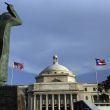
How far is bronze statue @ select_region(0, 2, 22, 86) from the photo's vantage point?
8739 millimetres

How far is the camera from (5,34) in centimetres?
934

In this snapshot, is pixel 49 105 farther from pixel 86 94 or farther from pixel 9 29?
pixel 9 29

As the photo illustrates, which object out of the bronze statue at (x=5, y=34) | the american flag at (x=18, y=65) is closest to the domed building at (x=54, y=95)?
the american flag at (x=18, y=65)

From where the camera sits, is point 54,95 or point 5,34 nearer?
point 5,34

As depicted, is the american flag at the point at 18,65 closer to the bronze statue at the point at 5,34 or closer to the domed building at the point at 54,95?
the domed building at the point at 54,95

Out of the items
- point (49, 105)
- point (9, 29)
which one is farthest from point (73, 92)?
point (9, 29)

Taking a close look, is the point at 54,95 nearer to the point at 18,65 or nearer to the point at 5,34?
the point at 18,65

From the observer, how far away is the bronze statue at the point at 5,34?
874 centimetres

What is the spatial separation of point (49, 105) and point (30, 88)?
382 inches

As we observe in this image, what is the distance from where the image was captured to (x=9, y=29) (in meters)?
9.76

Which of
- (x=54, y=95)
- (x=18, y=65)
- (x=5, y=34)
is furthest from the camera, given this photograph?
(x=54, y=95)

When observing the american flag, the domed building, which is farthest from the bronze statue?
the domed building

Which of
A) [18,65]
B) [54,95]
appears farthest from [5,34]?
[54,95]

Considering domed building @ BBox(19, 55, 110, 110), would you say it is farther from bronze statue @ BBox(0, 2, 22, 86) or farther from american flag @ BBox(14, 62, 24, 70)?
bronze statue @ BBox(0, 2, 22, 86)
